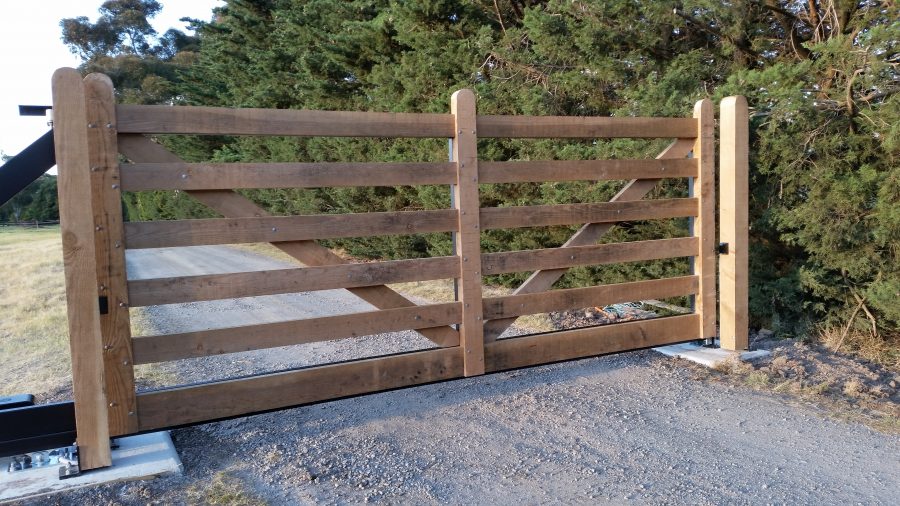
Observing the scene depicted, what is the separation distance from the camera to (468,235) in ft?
14.9

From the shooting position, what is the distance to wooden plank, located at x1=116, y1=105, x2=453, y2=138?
3.68 m

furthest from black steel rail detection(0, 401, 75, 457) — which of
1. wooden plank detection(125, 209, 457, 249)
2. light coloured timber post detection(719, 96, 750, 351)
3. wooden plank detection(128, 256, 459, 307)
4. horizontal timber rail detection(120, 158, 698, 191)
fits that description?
light coloured timber post detection(719, 96, 750, 351)

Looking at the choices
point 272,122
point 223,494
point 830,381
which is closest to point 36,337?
point 272,122

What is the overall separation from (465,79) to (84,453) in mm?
6909

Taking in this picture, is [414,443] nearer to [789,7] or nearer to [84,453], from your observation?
[84,453]

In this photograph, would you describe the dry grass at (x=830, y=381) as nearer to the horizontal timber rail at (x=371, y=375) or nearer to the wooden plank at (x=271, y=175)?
the horizontal timber rail at (x=371, y=375)

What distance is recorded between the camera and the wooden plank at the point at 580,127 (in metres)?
4.66

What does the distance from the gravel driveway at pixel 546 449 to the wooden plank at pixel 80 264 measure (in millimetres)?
354

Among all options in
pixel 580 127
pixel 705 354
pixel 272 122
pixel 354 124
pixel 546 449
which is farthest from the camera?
pixel 705 354

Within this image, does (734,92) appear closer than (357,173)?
No

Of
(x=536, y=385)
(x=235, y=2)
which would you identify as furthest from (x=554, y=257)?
(x=235, y=2)

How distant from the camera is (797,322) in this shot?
6.16m

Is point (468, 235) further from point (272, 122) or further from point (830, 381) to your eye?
point (830, 381)

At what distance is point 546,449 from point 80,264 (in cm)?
260
